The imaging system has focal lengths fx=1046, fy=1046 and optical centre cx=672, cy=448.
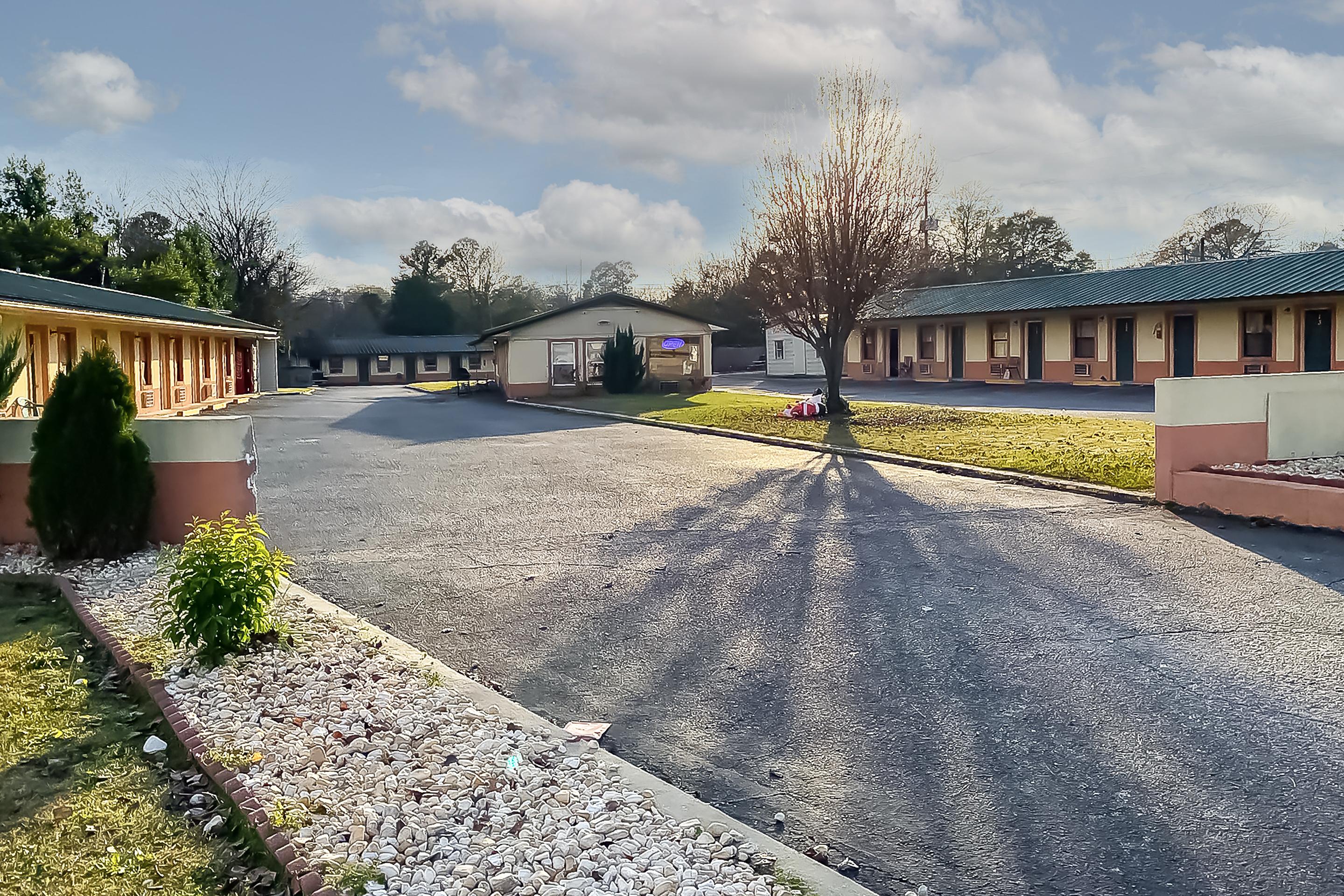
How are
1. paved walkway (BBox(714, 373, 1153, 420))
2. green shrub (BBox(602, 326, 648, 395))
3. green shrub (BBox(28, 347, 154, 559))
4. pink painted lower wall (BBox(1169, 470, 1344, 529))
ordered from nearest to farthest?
green shrub (BBox(28, 347, 154, 559)), pink painted lower wall (BBox(1169, 470, 1344, 529)), paved walkway (BBox(714, 373, 1153, 420)), green shrub (BBox(602, 326, 648, 395))

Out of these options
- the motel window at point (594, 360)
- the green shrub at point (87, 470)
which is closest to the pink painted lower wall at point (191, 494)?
the green shrub at point (87, 470)

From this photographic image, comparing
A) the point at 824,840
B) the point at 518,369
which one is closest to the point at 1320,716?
the point at 824,840

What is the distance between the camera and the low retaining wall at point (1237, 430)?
428 inches

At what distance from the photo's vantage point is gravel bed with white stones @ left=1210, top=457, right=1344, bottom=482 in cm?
1055

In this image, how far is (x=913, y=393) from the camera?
3559 centimetres

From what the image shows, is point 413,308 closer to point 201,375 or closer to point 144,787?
point 201,375

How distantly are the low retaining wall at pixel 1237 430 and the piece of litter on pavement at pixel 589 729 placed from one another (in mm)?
8000

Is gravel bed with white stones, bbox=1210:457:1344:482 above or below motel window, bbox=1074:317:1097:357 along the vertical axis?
below

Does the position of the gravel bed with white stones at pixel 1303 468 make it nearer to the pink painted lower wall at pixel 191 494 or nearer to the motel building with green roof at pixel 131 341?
the pink painted lower wall at pixel 191 494

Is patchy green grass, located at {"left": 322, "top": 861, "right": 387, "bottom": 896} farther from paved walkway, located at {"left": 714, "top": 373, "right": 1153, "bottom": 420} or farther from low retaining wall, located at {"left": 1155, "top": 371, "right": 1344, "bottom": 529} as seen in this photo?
paved walkway, located at {"left": 714, "top": 373, "right": 1153, "bottom": 420}

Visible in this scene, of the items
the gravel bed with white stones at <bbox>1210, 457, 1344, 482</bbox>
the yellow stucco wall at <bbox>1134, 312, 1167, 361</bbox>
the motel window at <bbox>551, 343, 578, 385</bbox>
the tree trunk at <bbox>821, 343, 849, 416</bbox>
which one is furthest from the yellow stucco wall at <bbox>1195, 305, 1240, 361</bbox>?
the gravel bed with white stones at <bbox>1210, 457, 1344, 482</bbox>

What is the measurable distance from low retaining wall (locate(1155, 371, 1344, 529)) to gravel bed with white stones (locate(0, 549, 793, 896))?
8543 mm

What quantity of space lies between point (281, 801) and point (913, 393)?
3299cm

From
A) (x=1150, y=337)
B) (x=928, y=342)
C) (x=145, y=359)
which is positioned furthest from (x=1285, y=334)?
(x=145, y=359)
